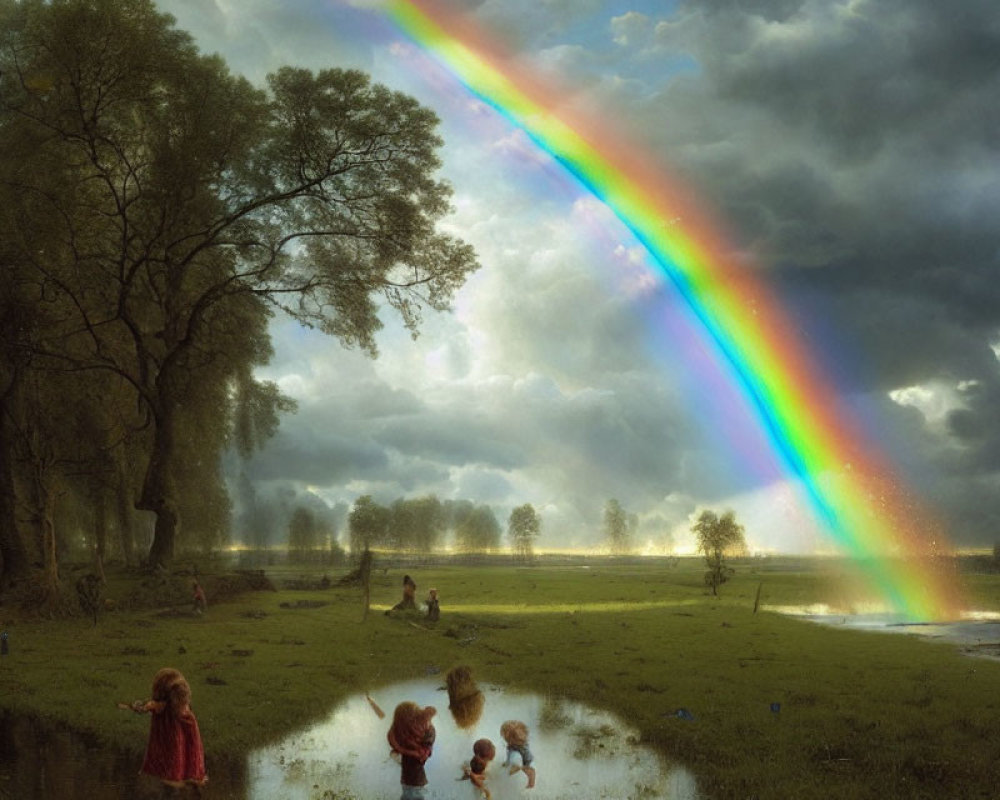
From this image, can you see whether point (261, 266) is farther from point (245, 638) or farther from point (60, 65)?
point (245, 638)

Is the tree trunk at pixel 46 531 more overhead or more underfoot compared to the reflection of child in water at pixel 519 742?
more overhead

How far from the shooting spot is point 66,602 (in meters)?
32.8

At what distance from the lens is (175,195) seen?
1516 inches

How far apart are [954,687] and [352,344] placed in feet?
107

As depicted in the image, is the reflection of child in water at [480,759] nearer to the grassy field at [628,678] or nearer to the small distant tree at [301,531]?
the grassy field at [628,678]

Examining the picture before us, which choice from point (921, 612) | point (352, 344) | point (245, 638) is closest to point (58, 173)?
point (352, 344)

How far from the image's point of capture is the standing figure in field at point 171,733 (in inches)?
441

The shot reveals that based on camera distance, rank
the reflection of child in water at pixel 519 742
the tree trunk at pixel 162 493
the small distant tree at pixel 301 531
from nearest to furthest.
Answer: the reflection of child in water at pixel 519 742
the tree trunk at pixel 162 493
the small distant tree at pixel 301 531

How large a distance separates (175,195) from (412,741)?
115 feet

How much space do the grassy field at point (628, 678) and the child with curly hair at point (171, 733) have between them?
3532mm

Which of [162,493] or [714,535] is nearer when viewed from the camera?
[162,493]

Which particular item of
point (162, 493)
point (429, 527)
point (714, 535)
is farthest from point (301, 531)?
point (162, 493)

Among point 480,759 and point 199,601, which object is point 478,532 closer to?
point 199,601

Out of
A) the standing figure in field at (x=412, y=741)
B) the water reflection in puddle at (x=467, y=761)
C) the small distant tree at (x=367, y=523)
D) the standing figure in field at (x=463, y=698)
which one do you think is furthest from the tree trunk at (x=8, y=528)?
the small distant tree at (x=367, y=523)
